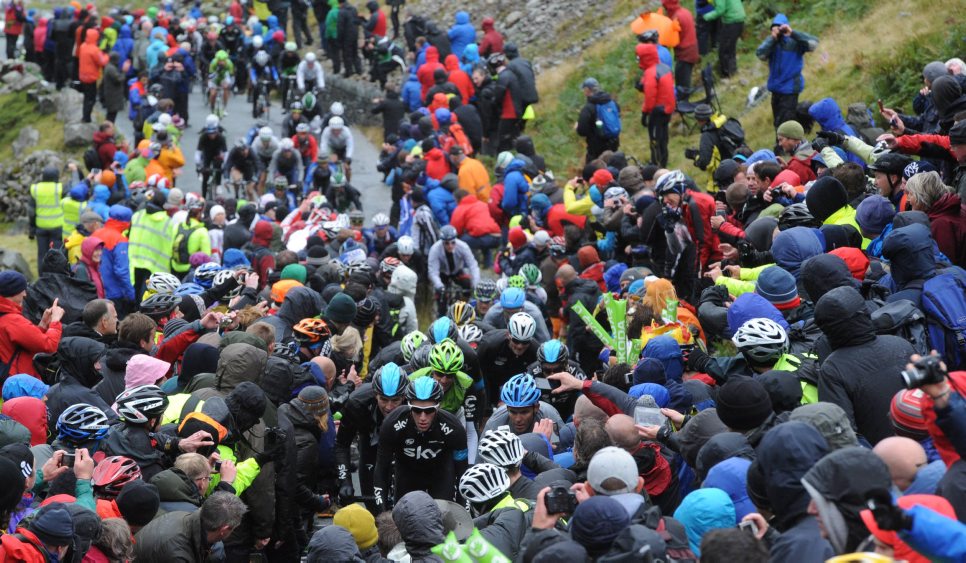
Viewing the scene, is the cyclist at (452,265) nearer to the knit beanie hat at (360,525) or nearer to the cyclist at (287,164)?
the cyclist at (287,164)

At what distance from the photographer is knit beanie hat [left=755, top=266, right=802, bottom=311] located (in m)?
8.93

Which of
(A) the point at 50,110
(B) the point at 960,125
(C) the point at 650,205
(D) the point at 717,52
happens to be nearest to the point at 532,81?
(D) the point at 717,52

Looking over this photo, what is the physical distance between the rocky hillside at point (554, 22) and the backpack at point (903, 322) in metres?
20.3

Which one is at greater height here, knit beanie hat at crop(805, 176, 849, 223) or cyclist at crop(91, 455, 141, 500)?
cyclist at crop(91, 455, 141, 500)

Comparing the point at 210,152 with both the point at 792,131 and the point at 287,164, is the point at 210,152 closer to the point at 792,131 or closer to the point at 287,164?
the point at 287,164

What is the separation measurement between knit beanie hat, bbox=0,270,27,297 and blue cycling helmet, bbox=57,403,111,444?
3.97m

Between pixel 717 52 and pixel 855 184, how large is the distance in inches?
477

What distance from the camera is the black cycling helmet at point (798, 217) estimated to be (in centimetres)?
1052

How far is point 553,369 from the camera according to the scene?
9547 millimetres

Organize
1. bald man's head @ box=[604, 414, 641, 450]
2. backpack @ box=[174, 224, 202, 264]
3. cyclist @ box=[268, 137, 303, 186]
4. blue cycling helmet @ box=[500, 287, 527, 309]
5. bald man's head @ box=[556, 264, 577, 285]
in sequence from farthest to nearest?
cyclist @ box=[268, 137, 303, 186] → backpack @ box=[174, 224, 202, 264] → bald man's head @ box=[556, 264, 577, 285] → blue cycling helmet @ box=[500, 287, 527, 309] → bald man's head @ box=[604, 414, 641, 450]

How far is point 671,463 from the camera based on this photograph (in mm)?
7488

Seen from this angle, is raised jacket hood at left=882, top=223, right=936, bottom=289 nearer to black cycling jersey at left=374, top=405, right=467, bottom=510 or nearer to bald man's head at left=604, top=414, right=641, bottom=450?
bald man's head at left=604, top=414, right=641, bottom=450

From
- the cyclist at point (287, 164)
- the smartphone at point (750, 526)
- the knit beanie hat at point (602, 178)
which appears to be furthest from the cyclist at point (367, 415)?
the cyclist at point (287, 164)

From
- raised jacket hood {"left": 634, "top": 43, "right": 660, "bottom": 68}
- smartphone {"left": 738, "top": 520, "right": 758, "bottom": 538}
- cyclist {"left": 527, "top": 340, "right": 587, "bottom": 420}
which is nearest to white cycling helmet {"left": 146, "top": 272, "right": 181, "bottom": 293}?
cyclist {"left": 527, "top": 340, "right": 587, "bottom": 420}
